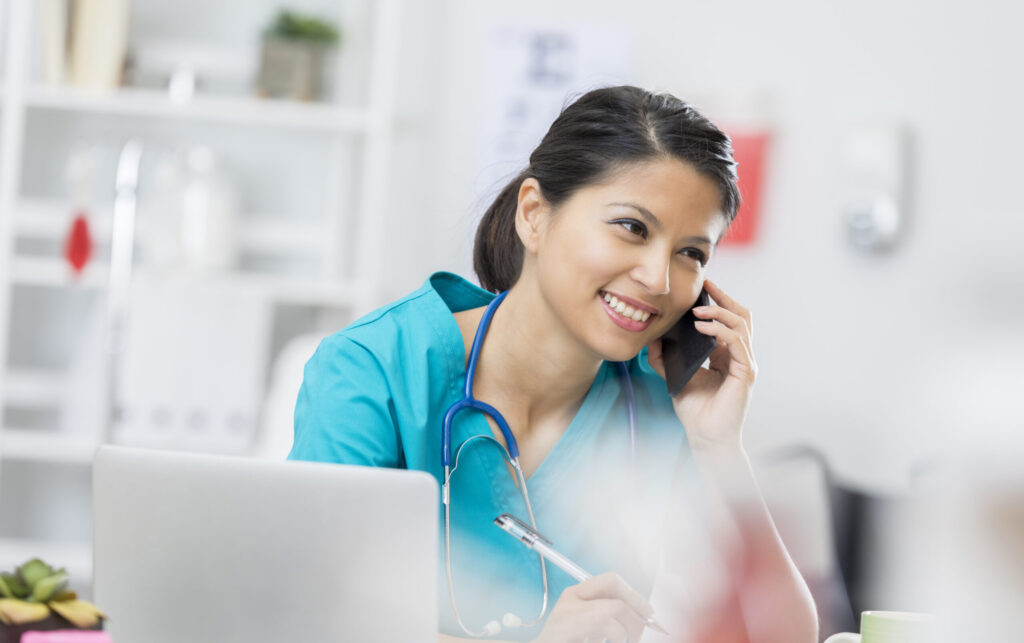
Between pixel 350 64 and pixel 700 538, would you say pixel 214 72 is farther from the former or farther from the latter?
pixel 700 538

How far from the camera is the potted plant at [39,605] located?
717 mm

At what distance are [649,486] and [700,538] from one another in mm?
85

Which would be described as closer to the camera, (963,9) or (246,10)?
(963,9)

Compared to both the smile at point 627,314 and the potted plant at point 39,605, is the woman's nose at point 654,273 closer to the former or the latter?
the smile at point 627,314

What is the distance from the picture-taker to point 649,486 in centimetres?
136

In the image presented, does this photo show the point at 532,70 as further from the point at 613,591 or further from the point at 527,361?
the point at 613,591

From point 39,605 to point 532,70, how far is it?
7.14 feet

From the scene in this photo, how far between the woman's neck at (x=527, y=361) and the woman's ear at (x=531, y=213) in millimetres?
62

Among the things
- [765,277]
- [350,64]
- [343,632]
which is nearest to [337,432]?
[343,632]

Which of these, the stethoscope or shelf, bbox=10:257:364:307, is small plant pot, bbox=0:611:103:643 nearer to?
the stethoscope

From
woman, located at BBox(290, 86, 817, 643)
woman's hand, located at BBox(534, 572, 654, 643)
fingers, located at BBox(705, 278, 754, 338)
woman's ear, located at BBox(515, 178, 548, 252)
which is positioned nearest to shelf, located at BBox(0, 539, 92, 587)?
woman, located at BBox(290, 86, 817, 643)

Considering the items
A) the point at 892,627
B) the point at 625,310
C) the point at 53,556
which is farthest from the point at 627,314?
the point at 53,556

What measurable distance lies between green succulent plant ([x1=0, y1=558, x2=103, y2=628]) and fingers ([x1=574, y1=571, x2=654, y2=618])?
41cm

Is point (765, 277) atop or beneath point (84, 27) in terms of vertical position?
beneath
